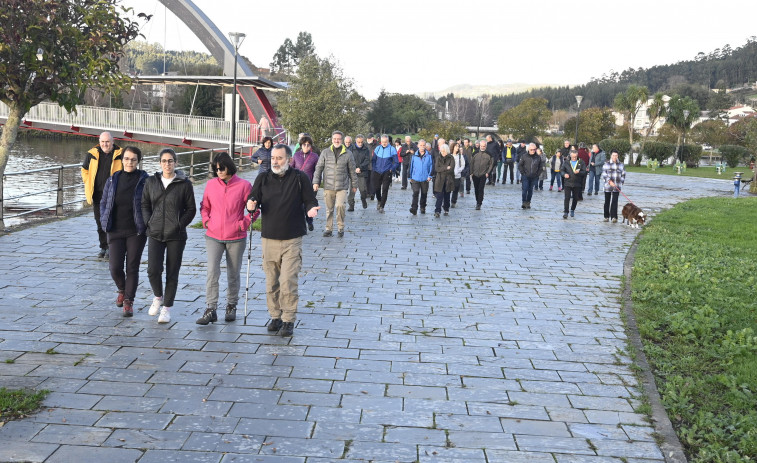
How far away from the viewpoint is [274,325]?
6410 millimetres

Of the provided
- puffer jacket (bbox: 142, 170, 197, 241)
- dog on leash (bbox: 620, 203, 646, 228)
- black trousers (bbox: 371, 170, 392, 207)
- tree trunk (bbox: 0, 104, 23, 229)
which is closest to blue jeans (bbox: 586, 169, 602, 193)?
dog on leash (bbox: 620, 203, 646, 228)

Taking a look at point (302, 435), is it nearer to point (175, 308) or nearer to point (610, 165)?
point (175, 308)

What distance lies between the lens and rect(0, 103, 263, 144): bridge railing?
33.5 m

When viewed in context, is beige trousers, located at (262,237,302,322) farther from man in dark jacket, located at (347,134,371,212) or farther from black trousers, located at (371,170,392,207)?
black trousers, located at (371,170,392,207)

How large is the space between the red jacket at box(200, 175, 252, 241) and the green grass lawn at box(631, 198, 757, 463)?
394cm

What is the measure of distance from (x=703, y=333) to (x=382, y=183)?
9.85 meters

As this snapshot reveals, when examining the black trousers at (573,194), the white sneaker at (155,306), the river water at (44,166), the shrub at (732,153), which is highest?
the shrub at (732,153)

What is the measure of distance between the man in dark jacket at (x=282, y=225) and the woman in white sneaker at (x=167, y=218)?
2.35 feet

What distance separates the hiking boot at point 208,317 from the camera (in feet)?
21.4

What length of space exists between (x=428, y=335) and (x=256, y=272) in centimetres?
327

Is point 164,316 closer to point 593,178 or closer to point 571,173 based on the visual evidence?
point 571,173


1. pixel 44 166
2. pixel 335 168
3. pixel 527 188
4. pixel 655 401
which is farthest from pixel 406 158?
pixel 44 166

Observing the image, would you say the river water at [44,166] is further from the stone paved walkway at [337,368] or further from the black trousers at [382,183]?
the stone paved walkway at [337,368]

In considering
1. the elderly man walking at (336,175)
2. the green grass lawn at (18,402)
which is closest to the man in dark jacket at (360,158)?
the elderly man walking at (336,175)
